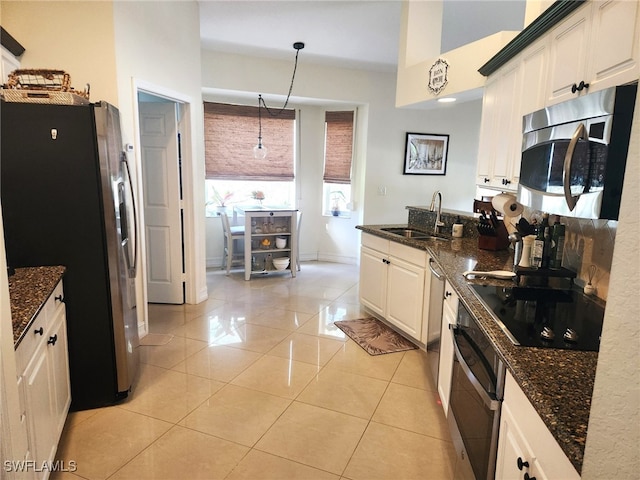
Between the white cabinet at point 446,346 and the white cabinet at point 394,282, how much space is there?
72cm

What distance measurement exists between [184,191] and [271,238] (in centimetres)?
177

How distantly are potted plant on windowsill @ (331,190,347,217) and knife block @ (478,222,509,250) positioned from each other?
3.51 metres

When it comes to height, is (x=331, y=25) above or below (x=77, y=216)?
above

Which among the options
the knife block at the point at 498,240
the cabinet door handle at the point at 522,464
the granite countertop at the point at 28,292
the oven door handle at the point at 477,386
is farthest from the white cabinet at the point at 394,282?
the granite countertop at the point at 28,292

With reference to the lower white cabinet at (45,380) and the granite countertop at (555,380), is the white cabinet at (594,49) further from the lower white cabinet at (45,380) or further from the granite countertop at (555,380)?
the lower white cabinet at (45,380)

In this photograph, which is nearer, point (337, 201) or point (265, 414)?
point (265, 414)

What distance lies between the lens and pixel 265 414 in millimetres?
2387

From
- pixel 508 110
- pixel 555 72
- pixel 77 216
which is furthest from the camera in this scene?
pixel 508 110

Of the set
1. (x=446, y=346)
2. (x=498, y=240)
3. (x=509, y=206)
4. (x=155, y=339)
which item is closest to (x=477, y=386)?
(x=446, y=346)

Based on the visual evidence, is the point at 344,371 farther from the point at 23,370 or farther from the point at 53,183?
the point at 53,183

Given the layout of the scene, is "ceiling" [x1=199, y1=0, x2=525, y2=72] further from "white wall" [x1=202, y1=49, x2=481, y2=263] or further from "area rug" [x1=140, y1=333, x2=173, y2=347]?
"area rug" [x1=140, y1=333, x2=173, y2=347]

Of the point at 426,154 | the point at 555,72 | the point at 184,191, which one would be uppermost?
the point at 555,72

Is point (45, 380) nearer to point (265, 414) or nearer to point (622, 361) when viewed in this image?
point (265, 414)

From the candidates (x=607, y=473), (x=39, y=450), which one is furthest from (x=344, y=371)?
(x=607, y=473)
